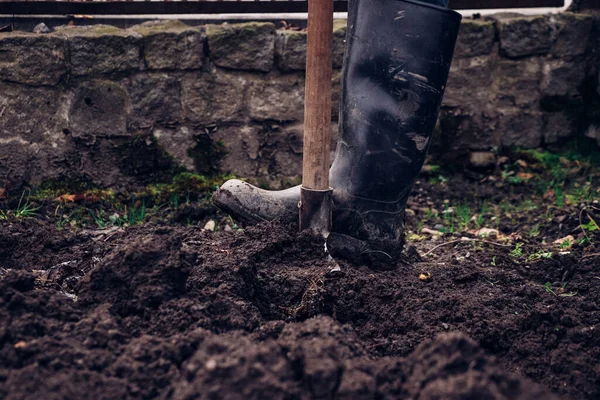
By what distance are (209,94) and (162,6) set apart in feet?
1.60

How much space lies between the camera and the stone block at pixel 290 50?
3064 mm

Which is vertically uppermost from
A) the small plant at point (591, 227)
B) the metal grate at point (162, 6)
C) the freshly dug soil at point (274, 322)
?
the metal grate at point (162, 6)

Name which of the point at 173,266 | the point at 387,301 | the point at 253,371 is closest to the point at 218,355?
Result: the point at 253,371

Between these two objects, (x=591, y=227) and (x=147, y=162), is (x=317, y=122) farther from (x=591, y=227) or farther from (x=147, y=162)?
(x=591, y=227)

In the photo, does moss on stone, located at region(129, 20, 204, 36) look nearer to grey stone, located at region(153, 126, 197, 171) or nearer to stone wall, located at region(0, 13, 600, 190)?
stone wall, located at region(0, 13, 600, 190)

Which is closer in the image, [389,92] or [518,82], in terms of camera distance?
[389,92]

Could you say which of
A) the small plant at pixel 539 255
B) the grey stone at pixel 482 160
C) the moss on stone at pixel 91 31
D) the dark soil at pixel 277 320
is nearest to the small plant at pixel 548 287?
the dark soil at pixel 277 320

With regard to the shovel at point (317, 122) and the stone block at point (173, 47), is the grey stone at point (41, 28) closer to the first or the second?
the stone block at point (173, 47)

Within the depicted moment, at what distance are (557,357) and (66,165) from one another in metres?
2.28

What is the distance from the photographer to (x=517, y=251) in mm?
2562

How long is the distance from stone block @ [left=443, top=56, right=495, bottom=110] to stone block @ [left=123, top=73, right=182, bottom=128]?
144 centimetres

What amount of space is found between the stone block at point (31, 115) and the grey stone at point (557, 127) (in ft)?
8.45

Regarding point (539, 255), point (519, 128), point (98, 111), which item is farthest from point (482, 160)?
point (98, 111)

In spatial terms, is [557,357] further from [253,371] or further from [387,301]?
[253,371]
